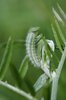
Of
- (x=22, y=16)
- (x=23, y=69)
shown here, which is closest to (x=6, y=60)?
(x=23, y=69)

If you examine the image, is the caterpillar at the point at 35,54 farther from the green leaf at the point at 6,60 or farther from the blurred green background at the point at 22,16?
the blurred green background at the point at 22,16

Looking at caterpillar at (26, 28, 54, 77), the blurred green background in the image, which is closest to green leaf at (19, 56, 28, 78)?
caterpillar at (26, 28, 54, 77)

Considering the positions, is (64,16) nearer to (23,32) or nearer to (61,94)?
(61,94)

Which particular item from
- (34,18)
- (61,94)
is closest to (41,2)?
(34,18)

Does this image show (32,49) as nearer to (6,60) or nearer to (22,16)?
(6,60)

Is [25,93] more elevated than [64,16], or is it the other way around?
[64,16]

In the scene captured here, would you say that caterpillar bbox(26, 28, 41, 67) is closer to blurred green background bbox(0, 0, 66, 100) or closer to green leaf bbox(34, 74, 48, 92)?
green leaf bbox(34, 74, 48, 92)

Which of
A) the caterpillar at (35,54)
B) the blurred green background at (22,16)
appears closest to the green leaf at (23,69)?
the caterpillar at (35,54)

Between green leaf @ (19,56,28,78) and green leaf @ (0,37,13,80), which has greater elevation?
green leaf @ (0,37,13,80)
